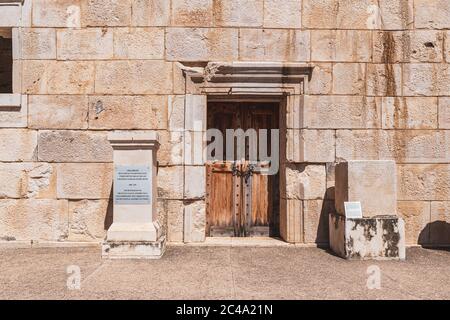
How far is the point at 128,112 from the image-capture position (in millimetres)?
5355

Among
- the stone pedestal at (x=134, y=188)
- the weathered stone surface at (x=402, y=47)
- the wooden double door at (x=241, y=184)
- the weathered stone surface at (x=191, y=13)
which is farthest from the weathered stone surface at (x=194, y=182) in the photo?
the weathered stone surface at (x=402, y=47)

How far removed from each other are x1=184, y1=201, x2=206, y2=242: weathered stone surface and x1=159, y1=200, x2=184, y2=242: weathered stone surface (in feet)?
0.25

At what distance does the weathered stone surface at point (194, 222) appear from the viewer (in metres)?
5.29

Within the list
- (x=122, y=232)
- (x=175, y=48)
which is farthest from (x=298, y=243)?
(x=175, y=48)

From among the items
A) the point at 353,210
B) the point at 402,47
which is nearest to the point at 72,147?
the point at 353,210

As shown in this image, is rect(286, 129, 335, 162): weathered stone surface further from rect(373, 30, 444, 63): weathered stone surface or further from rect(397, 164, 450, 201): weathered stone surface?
rect(373, 30, 444, 63): weathered stone surface

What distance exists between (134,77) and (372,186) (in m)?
3.69

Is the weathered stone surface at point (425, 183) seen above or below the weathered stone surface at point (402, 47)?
below

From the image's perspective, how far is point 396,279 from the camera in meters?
3.70

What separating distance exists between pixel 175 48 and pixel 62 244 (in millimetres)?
3340

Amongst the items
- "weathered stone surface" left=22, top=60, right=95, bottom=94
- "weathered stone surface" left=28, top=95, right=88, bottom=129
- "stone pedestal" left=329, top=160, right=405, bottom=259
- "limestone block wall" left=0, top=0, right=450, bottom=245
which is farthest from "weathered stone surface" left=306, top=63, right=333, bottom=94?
"weathered stone surface" left=28, top=95, right=88, bottom=129

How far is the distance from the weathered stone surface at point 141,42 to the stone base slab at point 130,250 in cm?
273

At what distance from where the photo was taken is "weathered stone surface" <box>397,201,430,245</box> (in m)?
5.31

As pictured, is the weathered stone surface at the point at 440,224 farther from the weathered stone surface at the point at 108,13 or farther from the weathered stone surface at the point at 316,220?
the weathered stone surface at the point at 108,13
